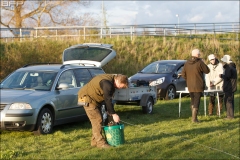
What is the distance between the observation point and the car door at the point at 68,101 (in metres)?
12.5

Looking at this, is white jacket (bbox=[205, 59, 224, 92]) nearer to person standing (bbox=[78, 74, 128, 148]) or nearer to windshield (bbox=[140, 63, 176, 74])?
windshield (bbox=[140, 63, 176, 74])

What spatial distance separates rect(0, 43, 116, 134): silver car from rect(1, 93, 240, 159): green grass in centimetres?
33

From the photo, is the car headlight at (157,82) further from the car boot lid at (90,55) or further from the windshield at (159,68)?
the car boot lid at (90,55)

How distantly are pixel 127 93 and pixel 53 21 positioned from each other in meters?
28.5

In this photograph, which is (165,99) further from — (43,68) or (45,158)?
(45,158)

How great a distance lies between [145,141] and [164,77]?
9510 mm

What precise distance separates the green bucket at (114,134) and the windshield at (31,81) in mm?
3258

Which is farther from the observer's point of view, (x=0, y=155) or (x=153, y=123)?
(x=153, y=123)

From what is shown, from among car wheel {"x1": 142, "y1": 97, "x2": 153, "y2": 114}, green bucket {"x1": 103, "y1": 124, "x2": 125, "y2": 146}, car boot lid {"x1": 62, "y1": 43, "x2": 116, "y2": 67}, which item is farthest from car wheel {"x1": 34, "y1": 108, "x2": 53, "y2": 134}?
car boot lid {"x1": 62, "y1": 43, "x2": 116, "y2": 67}

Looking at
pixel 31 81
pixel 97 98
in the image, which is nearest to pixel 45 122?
pixel 31 81

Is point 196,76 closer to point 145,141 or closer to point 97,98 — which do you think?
point 145,141

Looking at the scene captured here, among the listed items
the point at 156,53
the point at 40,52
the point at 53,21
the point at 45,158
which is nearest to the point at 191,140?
the point at 45,158

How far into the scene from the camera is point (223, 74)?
15.2 m

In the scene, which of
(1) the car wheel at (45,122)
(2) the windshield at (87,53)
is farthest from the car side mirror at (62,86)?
(2) the windshield at (87,53)
